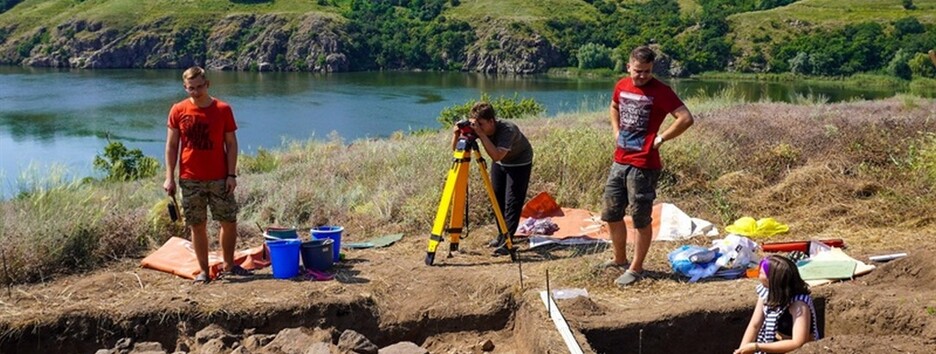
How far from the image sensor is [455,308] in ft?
18.7

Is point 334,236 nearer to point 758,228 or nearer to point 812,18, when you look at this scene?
point 758,228

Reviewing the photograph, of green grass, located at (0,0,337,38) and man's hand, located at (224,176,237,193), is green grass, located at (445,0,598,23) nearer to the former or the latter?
green grass, located at (0,0,337,38)

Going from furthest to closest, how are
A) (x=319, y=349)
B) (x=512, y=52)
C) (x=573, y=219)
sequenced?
(x=512, y=52) → (x=573, y=219) → (x=319, y=349)

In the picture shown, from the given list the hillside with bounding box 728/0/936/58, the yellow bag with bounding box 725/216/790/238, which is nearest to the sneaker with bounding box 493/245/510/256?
the yellow bag with bounding box 725/216/790/238

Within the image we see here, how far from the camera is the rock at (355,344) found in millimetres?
5043

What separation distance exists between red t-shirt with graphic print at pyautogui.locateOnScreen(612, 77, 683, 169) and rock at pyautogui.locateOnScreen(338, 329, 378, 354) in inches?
78.0

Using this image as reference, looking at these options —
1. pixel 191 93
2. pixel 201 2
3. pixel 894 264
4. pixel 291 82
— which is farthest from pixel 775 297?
pixel 201 2

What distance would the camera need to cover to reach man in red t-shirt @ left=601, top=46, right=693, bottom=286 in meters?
5.36

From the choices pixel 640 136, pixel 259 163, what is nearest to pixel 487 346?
pixel 640 136

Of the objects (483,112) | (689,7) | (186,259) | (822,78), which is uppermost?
(689,7)

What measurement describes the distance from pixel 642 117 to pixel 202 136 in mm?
2862

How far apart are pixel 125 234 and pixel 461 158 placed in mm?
2868

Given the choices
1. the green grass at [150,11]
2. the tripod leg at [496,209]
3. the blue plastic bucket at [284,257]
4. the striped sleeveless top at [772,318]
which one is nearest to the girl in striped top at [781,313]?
the striped sleeveless top at [772,318]

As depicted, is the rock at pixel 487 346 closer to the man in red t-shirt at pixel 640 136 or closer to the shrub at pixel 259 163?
the man in red t-shirt at pixel 640 136
